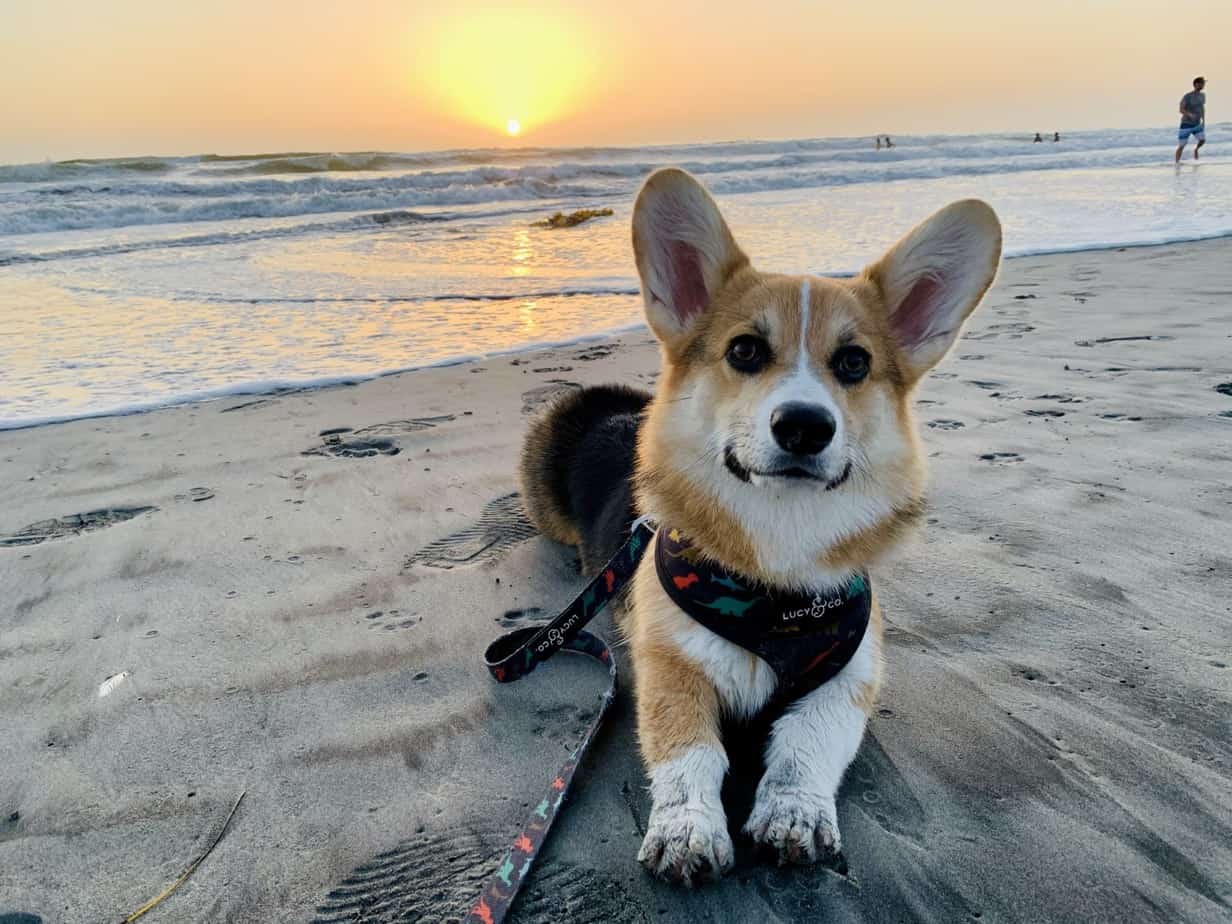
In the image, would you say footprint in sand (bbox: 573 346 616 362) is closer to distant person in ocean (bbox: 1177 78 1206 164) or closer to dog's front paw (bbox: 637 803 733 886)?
dog's front paw (bbox: 637 803 733 886)

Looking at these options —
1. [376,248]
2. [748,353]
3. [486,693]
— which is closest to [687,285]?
[748,353]

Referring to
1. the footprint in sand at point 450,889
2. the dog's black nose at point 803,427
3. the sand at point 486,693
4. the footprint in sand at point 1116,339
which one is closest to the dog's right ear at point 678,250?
the dog's black nose at point 803,427

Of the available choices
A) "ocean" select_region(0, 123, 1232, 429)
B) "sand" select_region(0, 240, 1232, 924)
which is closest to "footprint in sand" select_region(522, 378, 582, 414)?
"sand" select_region(0, 240, 1232, 924)

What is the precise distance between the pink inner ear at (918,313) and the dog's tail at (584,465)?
100cm

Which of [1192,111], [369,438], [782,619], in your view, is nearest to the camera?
[782,619]

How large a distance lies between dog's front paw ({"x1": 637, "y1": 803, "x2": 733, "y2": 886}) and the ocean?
14.8 ft

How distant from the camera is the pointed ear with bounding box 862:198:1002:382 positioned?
2.16m

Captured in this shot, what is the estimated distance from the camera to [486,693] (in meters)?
2.32

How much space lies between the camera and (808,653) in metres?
1.91

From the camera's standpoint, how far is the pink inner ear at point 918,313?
230 cm

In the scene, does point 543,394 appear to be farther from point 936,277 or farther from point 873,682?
point 873,682

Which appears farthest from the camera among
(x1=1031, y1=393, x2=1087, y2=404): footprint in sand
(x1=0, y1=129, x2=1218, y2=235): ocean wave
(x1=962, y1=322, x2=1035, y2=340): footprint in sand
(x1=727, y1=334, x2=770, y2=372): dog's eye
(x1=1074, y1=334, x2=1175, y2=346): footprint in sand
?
(x1=0, y1=129, x2=1218, y2=235): ocean wave

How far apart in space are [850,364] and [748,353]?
28cm

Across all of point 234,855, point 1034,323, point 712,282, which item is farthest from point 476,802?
point 1034,323
